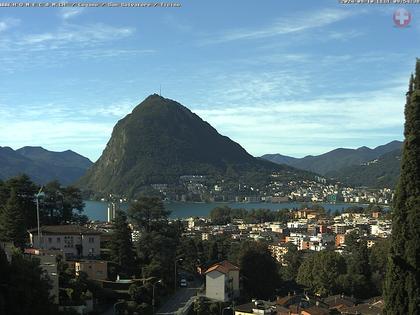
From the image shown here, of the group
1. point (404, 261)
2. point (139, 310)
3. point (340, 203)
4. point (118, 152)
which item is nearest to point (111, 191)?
point (118, 152)

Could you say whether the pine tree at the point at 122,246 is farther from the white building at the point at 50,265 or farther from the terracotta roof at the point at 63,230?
the white building at the point at 50,265

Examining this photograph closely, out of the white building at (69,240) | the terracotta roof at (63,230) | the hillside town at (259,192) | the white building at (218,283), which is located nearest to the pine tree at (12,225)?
the white building at (69,240)

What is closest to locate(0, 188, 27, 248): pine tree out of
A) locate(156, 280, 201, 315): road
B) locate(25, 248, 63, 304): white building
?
locate(25, 248, 63, 304): white building

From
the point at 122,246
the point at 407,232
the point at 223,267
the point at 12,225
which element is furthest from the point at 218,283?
the point at 407,232

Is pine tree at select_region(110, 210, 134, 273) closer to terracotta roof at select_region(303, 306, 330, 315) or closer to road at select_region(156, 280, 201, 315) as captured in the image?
road at select_region(156, 280, 201, 315)

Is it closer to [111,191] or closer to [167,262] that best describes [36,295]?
[167,262]

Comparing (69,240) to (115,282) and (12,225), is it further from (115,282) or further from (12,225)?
(115,282)
